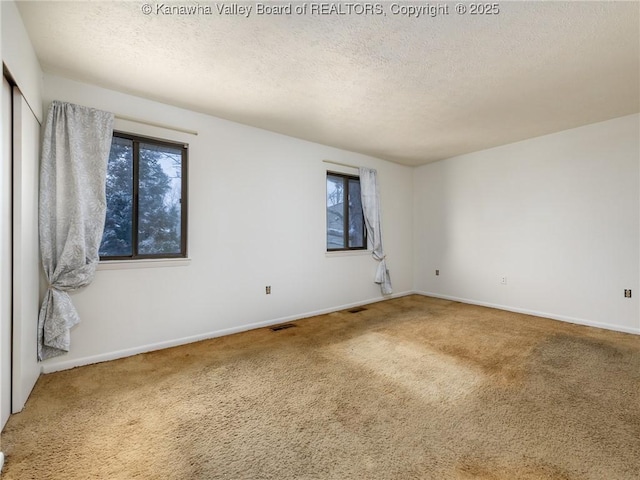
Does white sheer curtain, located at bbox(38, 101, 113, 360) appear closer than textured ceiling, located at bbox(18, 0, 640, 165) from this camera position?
No

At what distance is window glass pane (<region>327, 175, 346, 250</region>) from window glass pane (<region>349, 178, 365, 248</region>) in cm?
21

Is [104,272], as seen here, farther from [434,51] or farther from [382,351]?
[434,51]

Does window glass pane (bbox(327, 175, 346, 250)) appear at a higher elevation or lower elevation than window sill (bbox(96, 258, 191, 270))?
higher

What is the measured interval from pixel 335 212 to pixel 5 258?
3593 millimetres

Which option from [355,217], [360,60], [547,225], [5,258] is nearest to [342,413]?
[5,258]

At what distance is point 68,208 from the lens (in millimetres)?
2430

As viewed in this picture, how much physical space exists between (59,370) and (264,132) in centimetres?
312

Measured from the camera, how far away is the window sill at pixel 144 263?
2640 millimetres

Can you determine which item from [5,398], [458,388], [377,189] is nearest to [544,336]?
[458,388]

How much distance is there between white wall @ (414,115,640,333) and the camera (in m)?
3.43

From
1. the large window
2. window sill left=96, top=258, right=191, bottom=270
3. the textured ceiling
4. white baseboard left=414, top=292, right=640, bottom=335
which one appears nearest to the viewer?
the textured ceiling

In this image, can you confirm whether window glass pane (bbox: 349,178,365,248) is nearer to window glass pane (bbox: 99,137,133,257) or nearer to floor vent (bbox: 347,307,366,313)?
floor vent (bbox: 347,307,366,313)

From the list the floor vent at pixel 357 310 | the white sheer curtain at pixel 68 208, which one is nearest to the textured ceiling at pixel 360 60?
the white sheer curtain at pixel 68 208

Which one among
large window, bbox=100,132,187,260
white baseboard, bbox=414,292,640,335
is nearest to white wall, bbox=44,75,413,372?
large window, bbox=100,132,187,260
